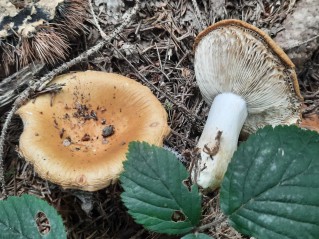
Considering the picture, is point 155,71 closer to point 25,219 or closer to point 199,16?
point 199,16

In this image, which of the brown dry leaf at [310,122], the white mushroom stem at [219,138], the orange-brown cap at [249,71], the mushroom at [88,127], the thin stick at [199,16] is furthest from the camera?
the thin stick at [199,16]

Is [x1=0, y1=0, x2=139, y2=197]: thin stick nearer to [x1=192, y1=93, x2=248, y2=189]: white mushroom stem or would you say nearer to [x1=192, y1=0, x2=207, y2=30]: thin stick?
[x1=192, y1=0, x2=207, y2=30]: thin stick

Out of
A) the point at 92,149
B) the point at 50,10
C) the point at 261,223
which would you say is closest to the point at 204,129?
the point at 92,149

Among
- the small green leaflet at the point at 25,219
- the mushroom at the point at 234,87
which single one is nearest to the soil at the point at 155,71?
the mushroom at the point at 234,87

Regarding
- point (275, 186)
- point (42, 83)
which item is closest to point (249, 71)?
point (275, 186)

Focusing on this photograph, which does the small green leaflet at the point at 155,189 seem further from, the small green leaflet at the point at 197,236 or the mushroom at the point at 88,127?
the mushroom at the point at 88,127

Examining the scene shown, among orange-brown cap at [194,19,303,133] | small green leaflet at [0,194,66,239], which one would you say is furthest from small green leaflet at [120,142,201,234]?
orange-brown cap at [194,19,303,133]
